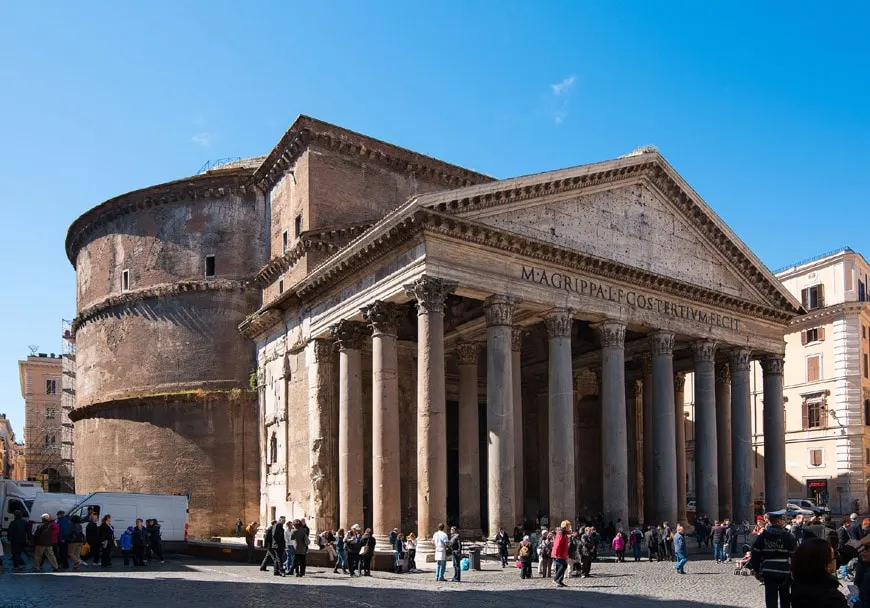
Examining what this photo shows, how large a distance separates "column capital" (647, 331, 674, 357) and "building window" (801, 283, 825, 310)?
16199 mm

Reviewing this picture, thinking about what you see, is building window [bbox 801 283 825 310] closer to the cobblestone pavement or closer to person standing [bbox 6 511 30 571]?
the cobblestone pavement

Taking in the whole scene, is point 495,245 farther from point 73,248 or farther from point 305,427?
point 73,248

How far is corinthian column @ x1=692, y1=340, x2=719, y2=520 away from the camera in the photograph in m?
23.7

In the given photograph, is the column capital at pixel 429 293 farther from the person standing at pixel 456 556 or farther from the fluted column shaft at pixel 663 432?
the fluted column shaft at pixel 663 432

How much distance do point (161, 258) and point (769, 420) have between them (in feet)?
66.3

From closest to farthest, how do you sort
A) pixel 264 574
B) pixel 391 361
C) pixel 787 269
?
pixel 264 574, pixel 391 361, pixel 787 269

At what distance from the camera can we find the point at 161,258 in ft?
97.7

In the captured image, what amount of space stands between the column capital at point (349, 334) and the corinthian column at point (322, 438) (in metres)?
1.51

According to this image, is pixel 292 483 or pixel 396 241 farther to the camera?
pixel 292 483

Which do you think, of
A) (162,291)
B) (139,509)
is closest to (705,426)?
(139,509)

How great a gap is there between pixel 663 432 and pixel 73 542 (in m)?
14.2

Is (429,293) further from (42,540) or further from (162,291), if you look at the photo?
(162,291)

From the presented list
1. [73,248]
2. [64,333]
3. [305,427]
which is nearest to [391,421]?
[305,427]

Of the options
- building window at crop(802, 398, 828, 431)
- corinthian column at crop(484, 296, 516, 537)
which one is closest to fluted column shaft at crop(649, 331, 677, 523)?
corinthian column at crop(484, 296, 516, 537)
